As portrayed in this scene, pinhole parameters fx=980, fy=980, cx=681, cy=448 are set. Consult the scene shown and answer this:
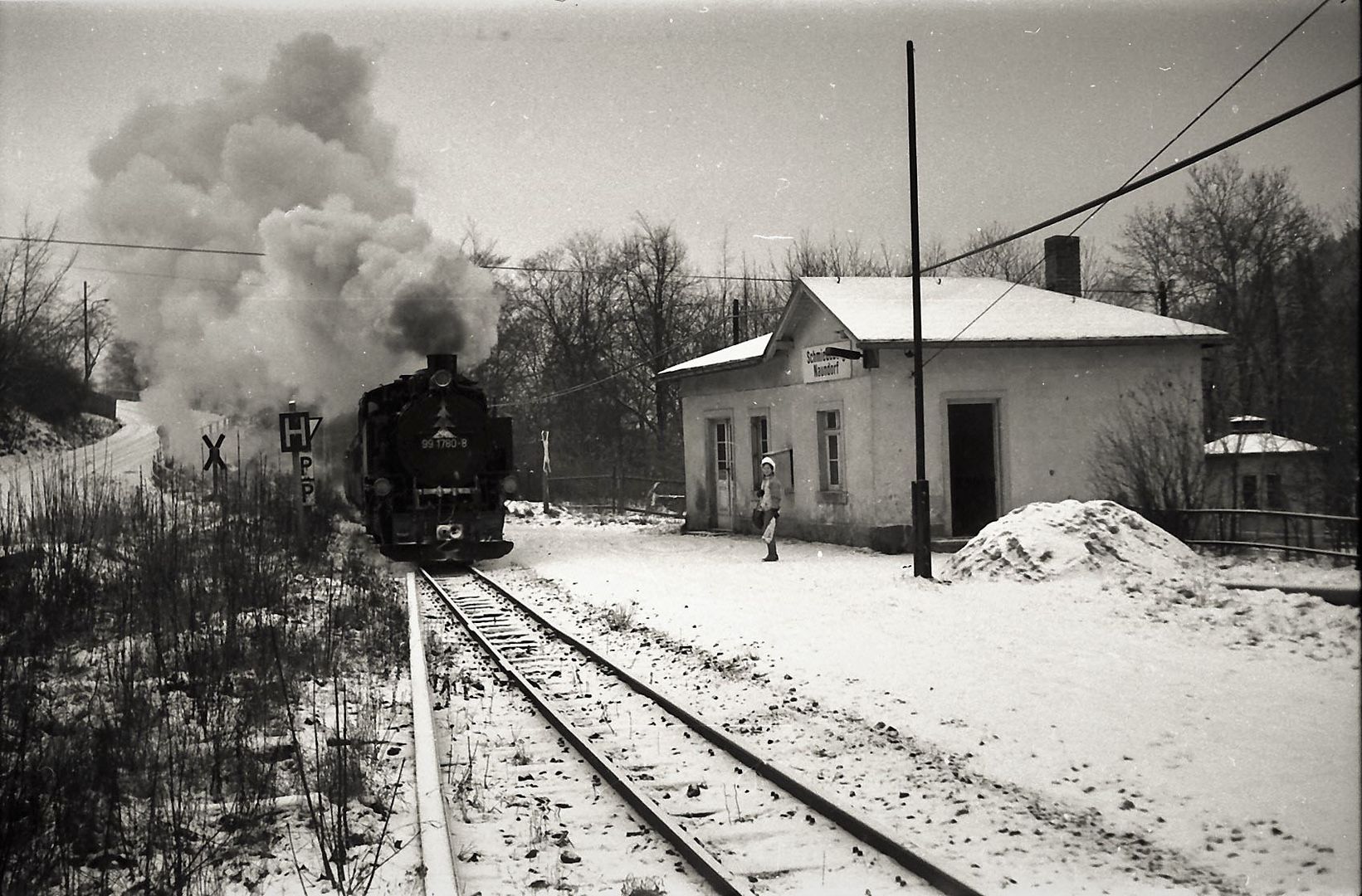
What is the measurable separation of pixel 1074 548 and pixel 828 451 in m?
7.19

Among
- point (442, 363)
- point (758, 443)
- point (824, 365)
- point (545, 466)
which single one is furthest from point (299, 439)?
point (545, 466)

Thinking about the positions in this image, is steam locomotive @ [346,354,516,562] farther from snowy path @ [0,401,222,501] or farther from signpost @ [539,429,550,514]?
signpost @ [539,429,550,514]

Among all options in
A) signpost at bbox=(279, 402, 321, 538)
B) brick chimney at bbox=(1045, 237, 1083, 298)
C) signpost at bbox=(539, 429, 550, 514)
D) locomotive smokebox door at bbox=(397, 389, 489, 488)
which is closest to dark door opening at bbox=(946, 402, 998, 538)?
brick chimney at bbox=(1045, 237, 1083, 298)

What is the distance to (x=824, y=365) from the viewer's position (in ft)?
60.1

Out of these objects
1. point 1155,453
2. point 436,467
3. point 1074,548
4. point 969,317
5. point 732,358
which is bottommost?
point 1074,548

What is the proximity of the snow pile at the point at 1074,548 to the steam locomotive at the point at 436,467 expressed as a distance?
7854 mm

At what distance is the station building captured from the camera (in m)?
17.1

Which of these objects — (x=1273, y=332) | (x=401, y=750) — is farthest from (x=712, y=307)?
(x=401, y=750)

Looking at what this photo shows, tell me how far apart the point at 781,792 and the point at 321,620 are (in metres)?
7.55

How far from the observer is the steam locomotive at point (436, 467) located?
15.9m

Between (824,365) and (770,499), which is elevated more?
(824,365)

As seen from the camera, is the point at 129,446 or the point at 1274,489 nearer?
the point at 1274,489

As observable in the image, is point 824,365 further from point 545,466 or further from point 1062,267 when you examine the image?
point 545,466

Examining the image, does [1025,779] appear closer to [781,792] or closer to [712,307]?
[781,792]
